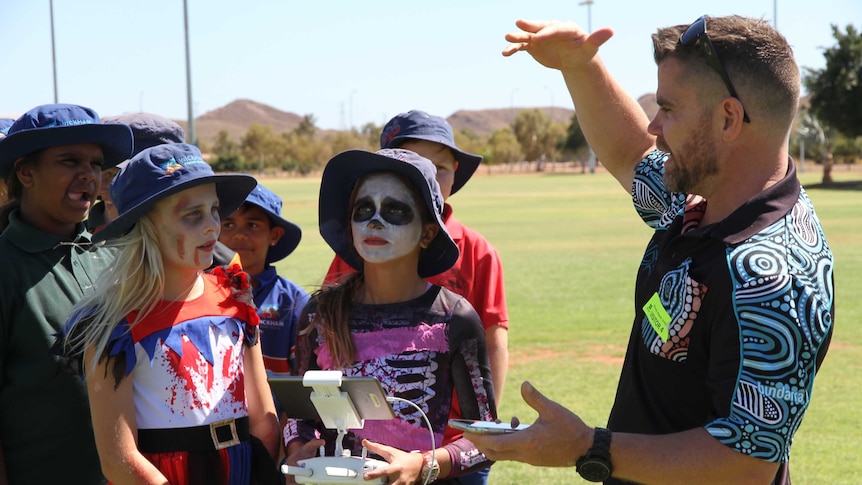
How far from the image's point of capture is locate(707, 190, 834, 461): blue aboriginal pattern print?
240cm

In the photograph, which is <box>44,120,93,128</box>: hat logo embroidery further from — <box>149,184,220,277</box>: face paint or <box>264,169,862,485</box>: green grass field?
<box>264,169,862,485</box>: green grass field

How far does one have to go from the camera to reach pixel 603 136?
3787 mm

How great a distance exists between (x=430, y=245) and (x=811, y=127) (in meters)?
86.0

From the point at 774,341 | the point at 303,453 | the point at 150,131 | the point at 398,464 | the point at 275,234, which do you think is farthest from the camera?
the point at 150,131

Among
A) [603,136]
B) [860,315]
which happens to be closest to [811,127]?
[860,315]

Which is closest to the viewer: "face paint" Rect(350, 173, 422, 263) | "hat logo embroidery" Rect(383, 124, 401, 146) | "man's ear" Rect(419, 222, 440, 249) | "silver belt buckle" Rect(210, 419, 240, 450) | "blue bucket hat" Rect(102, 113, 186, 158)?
"silver belt buckle" Rect(210, 419, 240, 450)

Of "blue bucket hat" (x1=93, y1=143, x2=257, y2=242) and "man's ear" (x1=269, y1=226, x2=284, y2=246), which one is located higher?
"blue bucket hat" (x1=93, y1=143, x2=257, y2=242)

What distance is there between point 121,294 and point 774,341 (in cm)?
220

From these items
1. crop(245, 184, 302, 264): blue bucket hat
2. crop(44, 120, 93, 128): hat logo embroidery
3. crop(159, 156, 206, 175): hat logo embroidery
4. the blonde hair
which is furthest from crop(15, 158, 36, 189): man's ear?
crop(245, 184, 302, 264): blue bucket hat

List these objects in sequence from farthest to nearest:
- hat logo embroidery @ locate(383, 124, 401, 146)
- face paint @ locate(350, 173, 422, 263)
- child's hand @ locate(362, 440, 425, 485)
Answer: hat logo embroidery @ locate(383, 124, 401, 146) → face paint @ locate(350, 173, 422, 263) → child's hand @ locate(362, 440, 425, 485)

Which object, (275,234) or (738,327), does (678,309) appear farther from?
(275,234)

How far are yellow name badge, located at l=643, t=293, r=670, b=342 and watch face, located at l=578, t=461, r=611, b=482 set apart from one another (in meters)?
0.43

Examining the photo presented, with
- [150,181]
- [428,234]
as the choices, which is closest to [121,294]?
[150,181]

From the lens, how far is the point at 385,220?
141 inches
